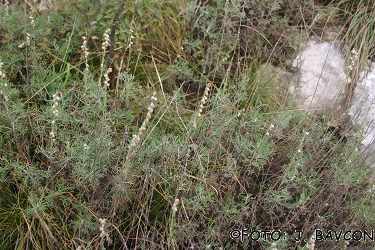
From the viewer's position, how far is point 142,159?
8.32 feet

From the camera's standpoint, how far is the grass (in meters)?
2.35

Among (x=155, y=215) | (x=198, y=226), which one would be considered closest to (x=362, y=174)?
(x=198, y=226)

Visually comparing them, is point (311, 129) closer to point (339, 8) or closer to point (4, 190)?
point (339, 8)

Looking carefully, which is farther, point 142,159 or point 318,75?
point 318,75

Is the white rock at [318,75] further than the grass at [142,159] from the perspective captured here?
Yes

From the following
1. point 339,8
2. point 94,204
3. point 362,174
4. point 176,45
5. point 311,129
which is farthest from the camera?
point 339,8

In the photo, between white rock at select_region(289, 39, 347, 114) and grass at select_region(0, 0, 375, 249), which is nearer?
grass at select_region(0, 0, 375, 249)

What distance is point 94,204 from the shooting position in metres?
2.39

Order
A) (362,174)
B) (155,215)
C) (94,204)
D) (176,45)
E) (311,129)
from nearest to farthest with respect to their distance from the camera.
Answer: (94,204) → (155,215) → (362,174) → (311,129) → (176,45)

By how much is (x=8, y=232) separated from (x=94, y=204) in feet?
1.78

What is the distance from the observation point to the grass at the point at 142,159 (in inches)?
92.6

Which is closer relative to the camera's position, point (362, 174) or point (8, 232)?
point (8, 232)

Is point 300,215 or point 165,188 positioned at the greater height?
point 165,188

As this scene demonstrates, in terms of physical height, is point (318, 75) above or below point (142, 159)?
above
